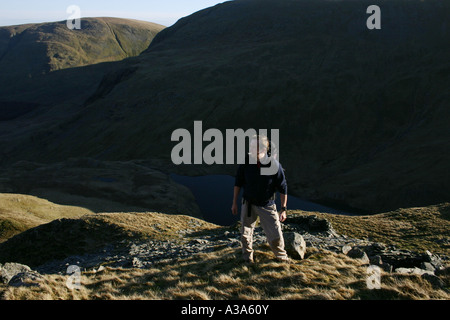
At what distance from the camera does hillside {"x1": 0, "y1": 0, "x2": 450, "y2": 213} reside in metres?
69.3

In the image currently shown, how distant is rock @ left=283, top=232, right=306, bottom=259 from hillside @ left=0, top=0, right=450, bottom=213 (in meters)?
51.5

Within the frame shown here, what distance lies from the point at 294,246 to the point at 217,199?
183 feet

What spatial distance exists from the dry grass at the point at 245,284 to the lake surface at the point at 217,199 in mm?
45797

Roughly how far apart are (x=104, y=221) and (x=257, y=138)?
1979 centimetres

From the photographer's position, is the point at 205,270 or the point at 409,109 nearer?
the point at 205,270

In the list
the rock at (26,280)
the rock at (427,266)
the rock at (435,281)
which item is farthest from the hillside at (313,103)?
the rock at (26,280)

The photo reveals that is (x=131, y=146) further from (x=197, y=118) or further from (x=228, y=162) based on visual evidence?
(x=228, y=162)

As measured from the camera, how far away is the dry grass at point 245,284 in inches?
372

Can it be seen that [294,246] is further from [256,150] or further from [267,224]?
[256,150]

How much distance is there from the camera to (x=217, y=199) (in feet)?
223

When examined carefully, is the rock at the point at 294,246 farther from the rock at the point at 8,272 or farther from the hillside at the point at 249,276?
the rock at the point at 8,272

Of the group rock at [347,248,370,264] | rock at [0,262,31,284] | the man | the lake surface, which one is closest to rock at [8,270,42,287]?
rock at [0,262,31,284]

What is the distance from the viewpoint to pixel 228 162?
82000 mm
